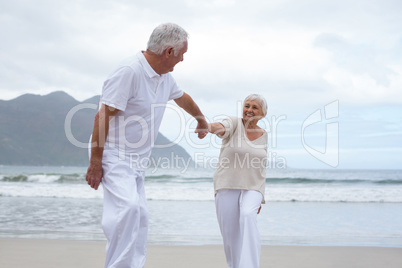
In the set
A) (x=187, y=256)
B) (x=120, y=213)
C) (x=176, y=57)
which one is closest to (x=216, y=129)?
(x=176, y=57)

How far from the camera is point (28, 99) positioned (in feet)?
279

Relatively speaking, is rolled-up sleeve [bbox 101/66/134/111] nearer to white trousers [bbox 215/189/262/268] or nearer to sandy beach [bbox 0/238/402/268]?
white trousers [bbox 215/189/262/268]

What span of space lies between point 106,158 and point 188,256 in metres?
2.88

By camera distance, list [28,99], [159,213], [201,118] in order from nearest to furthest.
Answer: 1. [201,118]
2. [159,213]
3. [28,99]

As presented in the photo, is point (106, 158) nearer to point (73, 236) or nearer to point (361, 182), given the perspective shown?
point (73, 236)

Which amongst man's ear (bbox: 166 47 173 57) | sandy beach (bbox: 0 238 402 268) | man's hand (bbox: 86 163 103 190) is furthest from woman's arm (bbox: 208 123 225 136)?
sandy beach (bbox: 0 238 402 268)

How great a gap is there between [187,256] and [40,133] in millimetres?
68474

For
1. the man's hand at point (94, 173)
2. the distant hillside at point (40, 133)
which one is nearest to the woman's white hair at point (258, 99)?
the man's hand at point (94, 173)

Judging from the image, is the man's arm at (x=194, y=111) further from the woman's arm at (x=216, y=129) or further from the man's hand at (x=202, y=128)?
the woman's arm at (x=216, y=129)

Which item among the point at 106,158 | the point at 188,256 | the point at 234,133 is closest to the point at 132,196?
the point at 106,158

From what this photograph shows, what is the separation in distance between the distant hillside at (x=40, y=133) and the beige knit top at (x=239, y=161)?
4171 cm

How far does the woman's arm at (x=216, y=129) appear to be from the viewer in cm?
368

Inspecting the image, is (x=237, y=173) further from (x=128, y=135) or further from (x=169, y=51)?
(x=169, y=51)

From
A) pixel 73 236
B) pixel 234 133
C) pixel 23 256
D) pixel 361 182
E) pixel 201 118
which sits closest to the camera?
pixel 201 118
